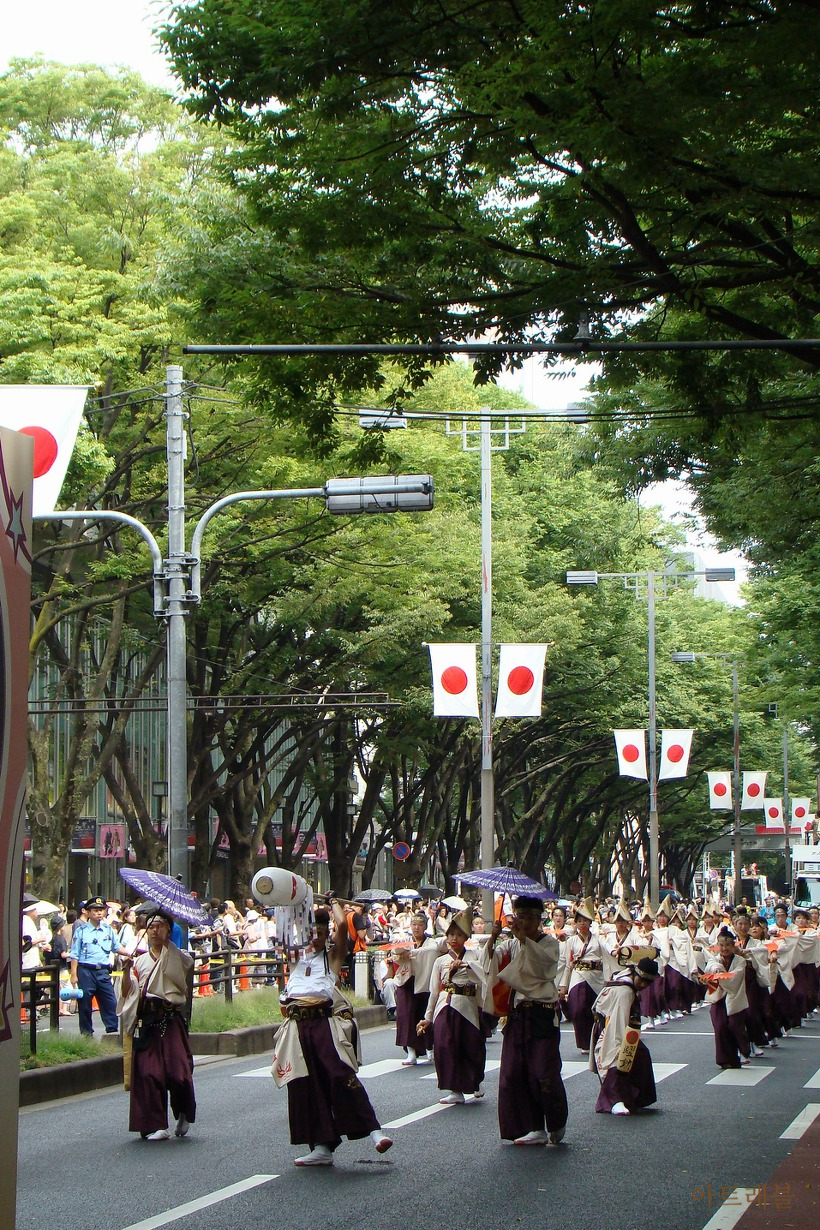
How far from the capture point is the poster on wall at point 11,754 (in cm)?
429

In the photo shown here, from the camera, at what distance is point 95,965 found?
18734 millimetres

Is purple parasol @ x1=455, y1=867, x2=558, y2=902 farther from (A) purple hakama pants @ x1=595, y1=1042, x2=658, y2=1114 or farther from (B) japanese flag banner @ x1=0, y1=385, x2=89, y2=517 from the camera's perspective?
(B) japanese flag banner @ x1=0, y1=385, x2=89, y2=517

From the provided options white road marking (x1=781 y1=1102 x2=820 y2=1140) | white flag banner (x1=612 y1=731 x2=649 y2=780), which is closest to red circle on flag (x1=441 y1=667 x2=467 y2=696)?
white flag banner (x1=612 y1=731 x2=649 y2=780)

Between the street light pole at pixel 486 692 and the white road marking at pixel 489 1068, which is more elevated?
the street light pole at pixel 486 692

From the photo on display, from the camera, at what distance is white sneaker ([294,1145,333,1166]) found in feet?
33.3

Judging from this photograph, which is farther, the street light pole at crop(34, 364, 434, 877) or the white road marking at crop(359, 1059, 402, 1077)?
the white road marking at crop(359, 1059, 402, 1077)

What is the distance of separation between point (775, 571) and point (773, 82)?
1845 cm

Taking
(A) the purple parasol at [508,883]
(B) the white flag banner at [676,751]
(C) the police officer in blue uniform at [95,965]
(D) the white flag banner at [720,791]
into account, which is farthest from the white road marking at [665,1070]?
(D) the white flag banner at [720,791]

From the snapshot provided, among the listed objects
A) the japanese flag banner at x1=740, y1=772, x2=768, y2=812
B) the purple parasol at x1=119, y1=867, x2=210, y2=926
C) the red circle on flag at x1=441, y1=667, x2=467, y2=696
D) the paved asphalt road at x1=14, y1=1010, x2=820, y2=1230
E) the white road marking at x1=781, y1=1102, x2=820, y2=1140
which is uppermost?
the red circle on flag at x1=441, y1=667, x2=467, y2=696

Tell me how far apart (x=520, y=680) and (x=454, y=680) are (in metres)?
1.57

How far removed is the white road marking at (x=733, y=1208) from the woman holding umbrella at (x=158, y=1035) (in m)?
4.20

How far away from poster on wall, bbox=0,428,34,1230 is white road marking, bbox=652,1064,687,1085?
39.1 feet

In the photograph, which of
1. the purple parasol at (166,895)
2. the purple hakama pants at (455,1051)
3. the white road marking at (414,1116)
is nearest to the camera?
the purple parasol at (166,895)

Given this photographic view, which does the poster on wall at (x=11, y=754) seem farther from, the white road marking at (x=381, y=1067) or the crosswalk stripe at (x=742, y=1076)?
the white road marking at (x=381, y=1067)
